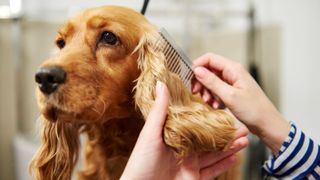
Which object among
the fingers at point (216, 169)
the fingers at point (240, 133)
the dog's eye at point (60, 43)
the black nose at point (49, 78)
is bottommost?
the fingers at point (216, 169)

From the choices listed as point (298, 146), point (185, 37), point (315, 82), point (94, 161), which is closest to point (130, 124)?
point (94, 161)

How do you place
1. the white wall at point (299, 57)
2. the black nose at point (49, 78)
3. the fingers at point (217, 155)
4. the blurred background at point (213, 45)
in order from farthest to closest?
the blurred background at point (213, 45), the white wall at point (299, 57), the fingers at point (217, 155), the black nose at point (49, 78)

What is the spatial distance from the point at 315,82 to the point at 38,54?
3.90ft

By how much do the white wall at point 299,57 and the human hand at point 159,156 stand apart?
0.47 metres

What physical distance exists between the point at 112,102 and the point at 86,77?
0.29 ft

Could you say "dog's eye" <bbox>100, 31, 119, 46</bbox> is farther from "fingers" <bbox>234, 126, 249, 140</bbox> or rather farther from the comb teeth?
"fingers" <bbox>234, 126, 249, 140</bbox>

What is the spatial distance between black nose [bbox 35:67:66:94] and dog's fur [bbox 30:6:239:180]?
0.03 ft

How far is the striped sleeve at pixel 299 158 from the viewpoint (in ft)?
2.74

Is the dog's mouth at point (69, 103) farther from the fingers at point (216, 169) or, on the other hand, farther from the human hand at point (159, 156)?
the fingers at point (216, 169)

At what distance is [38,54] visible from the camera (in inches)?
70.8

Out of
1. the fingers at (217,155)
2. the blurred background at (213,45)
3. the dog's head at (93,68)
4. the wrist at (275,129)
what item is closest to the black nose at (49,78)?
the dog's head at (93,68)

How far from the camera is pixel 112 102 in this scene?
790 millimetres

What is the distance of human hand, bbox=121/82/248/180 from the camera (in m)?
0.70

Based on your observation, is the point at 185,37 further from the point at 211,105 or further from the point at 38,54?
the point at 211,105
